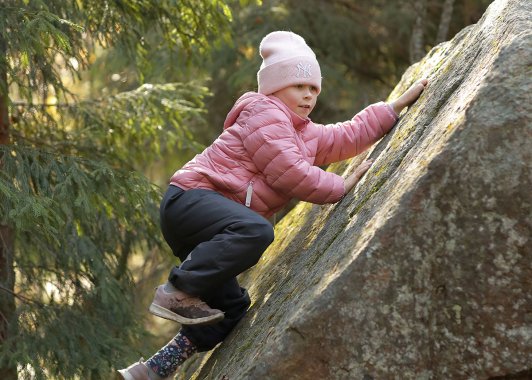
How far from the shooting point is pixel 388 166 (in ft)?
13.4

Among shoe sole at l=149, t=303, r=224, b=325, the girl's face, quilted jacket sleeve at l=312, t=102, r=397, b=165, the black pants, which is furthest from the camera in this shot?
quilted jacket sleeve at l=312, t=102, r=397, b=165

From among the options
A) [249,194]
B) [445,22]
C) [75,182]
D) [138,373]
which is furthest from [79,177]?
[445,22]

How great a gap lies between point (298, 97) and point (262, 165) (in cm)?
52

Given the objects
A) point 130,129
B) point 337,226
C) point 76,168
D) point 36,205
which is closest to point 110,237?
point 130,129

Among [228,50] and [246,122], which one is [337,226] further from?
[228,50]

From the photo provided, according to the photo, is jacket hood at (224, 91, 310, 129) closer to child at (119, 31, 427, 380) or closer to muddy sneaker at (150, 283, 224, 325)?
child at (119, 31, 427, 380)

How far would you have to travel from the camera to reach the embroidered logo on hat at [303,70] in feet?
15.2

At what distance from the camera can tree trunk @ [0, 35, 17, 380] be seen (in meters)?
6.40

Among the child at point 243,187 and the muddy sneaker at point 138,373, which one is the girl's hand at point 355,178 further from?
the muddy sneaker at point 138,373

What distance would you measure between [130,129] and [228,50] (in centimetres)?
375

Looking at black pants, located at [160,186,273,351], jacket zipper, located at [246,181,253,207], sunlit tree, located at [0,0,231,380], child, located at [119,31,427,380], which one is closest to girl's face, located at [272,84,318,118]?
child, located at [119,31,427,380]

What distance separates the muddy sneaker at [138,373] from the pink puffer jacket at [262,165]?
0.99 m

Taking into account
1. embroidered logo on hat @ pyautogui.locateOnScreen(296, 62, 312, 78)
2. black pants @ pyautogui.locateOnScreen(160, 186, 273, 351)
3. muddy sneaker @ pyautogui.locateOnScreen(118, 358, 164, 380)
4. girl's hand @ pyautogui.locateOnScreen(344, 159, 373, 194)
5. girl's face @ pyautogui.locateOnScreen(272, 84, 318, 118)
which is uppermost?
embroidered logo on hat @ pyautogui.locateOnScreen(296, 62, 312, 78)

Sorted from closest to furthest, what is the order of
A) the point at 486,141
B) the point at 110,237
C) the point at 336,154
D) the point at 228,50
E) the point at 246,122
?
the point at 486,141 → the point at 246,122 → the point at 336,154 → the point at 110,237 → the point at 228,50
